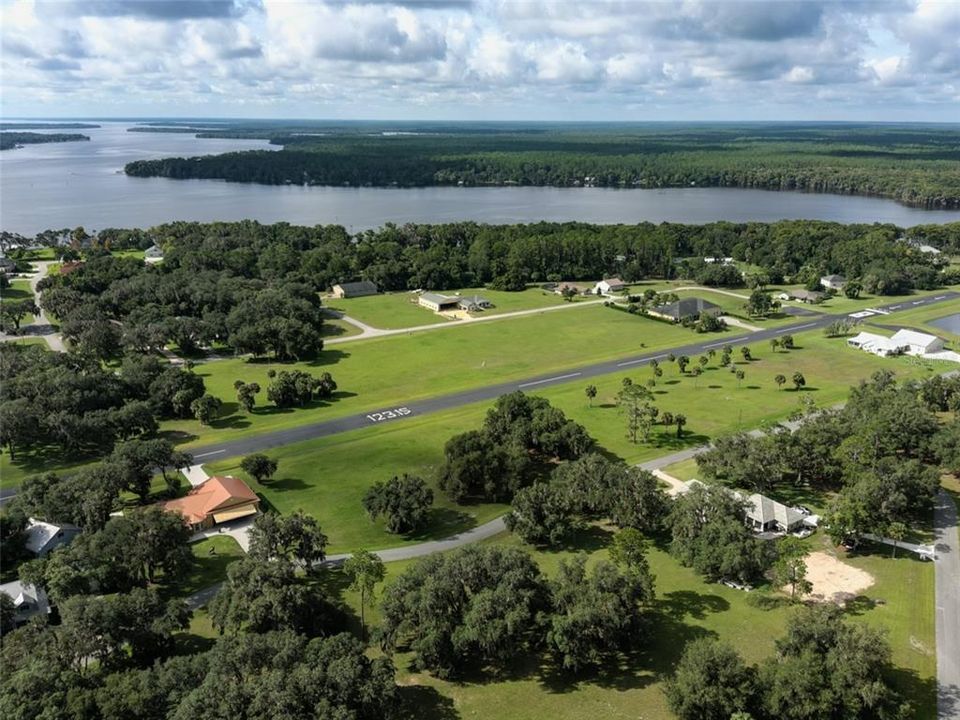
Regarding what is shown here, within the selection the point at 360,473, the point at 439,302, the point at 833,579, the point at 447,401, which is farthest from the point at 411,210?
the point at 833,579

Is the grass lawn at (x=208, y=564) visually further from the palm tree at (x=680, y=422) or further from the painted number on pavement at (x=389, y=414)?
the palm tree at (x=680, y=422)

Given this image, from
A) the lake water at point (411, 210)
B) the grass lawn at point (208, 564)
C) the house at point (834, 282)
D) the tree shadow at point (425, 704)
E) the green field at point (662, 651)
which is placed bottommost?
the grass lawn at point (208, 564)

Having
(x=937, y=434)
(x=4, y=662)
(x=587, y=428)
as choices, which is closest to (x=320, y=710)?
(x=4, y=662)

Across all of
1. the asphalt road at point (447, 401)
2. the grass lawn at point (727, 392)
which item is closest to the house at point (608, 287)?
the asphalt road at point (447, 401)

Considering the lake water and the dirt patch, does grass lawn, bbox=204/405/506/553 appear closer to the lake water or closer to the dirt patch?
the dirt patch

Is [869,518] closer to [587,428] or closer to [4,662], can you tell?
[587,428]

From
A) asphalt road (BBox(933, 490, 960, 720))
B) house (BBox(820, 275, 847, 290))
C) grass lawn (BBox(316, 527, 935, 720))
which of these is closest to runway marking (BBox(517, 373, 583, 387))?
grass lawn (BBox(316, 527, 935, 720))

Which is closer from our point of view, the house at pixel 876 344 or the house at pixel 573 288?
the house at pixel 876 344

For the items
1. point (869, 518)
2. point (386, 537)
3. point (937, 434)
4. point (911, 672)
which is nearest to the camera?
point (911, 672)
